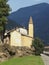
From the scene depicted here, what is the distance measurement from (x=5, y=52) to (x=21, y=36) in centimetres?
3380

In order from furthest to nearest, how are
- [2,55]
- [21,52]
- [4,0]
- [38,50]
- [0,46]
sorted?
[38,50] → [21,52] → [4,0] → [0,46] → [2,55]

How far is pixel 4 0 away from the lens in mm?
61875

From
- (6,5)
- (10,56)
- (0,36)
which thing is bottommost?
(10,56)

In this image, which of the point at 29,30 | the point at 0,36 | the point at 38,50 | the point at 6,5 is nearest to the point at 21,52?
the point at 0,36

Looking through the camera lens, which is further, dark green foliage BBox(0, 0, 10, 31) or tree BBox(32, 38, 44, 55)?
tree BBox(32, 38, 44, 55)

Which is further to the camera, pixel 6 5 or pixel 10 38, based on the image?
pixel 10 38

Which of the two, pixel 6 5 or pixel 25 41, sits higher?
pixel 6 5

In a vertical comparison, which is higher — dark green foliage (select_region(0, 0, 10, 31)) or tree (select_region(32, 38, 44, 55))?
dark green foliage (select_region(0, 0, 10, 31))

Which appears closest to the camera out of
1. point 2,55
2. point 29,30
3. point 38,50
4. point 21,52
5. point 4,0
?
point 2,55

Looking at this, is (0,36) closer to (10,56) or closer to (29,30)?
(10,56)

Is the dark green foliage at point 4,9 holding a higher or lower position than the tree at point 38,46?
higher

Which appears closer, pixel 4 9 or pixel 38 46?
pixel 4 9

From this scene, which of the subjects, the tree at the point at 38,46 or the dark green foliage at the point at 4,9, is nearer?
the dark green foliage at the point at 4,9

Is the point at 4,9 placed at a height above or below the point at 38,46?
above
